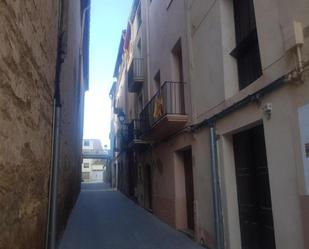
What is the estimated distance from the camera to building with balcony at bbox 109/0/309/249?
4594mm

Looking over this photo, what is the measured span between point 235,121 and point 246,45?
4.61ft

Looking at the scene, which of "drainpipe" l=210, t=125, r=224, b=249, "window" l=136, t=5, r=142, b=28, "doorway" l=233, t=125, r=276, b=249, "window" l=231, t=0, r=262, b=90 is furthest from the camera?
"window" l=136, t=5, r=142, b=28

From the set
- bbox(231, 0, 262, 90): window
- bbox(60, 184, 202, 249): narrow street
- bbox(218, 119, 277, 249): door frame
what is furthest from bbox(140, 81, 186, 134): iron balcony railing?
bbox(60, 184, 202, 249): narrow street

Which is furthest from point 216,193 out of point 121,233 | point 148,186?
point 148,186

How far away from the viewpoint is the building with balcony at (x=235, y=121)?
459cm

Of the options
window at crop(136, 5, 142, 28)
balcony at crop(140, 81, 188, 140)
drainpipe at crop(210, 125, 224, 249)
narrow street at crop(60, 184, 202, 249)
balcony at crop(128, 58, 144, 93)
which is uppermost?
window at crop(136, 5, 142, 28)

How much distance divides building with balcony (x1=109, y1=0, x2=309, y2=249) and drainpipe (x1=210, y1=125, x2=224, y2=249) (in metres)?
0.02

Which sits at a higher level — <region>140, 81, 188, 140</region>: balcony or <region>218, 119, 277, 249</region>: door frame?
<region>140, 81, 188, 140</region>: balcony

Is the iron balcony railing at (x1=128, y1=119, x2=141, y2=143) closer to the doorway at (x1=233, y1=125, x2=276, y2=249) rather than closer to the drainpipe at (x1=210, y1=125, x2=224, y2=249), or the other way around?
the drainpipe at (x1=210, y1=125, x2=224, y2=249)

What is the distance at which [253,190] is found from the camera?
6227 mm

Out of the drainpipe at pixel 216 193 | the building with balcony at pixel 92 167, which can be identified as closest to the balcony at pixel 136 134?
the drainpipe at pixel 216 193

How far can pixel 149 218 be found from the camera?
39.5ft

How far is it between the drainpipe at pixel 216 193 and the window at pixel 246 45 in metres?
1.26

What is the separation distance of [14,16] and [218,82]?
478cm
